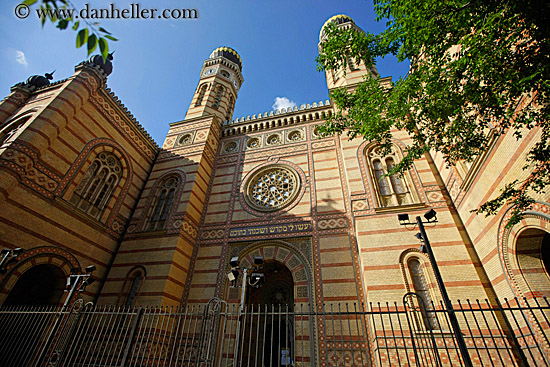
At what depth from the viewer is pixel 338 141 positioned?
11289mm

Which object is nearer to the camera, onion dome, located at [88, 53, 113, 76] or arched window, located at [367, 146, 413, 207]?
arched window, located at [367, 146, 413, 207]

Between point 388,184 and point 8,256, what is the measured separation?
1114 cm

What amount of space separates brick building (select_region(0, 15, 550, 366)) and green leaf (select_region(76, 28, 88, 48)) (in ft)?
22.3

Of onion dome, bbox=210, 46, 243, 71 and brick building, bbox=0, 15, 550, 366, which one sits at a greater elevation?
onion dome, bbox=210, 46, 243, 71

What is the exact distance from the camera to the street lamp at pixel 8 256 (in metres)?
6.15

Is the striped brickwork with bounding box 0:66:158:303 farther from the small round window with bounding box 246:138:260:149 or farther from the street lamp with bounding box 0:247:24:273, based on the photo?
the small round window with bounding box 246:138:260:149

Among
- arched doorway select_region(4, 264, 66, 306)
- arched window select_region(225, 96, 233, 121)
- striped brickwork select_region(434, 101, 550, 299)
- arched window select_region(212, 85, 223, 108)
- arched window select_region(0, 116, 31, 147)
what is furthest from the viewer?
arched window select_region(225, 96, 233, 121)

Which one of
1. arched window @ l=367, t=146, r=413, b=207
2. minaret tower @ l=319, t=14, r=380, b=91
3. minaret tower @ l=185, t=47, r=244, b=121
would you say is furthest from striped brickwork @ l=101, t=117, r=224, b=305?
arched window @ l=367, t=146, r=413, b=207

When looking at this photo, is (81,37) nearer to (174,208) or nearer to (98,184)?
(174,208)

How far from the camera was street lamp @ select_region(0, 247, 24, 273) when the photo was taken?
615cm

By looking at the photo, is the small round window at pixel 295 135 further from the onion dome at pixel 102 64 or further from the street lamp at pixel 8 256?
the street lamp at pixel 8 256

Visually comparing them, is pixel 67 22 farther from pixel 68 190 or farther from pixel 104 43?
pixel 68 190

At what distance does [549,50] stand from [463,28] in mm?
1394

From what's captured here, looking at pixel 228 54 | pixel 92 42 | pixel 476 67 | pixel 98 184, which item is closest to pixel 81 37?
pixel 92 42
